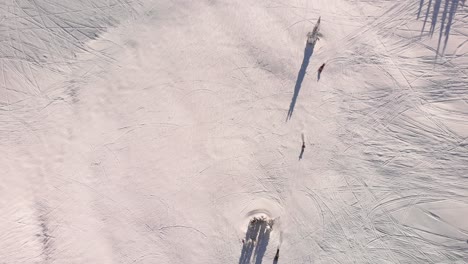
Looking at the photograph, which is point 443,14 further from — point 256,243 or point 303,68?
point 256,243

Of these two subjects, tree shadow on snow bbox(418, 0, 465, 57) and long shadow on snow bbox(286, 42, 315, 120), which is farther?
long shadow on snow bbox(286, 42, 315, 120)

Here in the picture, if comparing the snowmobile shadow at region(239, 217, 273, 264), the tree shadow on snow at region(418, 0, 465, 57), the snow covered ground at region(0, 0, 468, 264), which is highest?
the tree shadow on snow at region(418, 0, 465, 57)

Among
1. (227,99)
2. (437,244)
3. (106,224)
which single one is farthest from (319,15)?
(106,224)

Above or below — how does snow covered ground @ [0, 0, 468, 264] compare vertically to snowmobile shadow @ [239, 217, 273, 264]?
above

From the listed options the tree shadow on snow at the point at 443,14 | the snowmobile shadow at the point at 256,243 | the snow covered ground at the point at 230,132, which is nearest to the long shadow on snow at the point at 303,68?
the snow covered ground at the point at 230,132

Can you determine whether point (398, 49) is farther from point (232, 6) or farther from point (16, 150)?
point (16, 150)

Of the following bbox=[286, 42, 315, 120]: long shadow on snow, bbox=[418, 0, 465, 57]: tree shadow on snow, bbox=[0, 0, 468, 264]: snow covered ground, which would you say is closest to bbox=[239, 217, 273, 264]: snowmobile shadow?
bbox=[0, 0, 468, 264]: snow covered ground

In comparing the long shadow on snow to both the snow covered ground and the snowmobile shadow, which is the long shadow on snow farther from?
the snowmobile shadow
